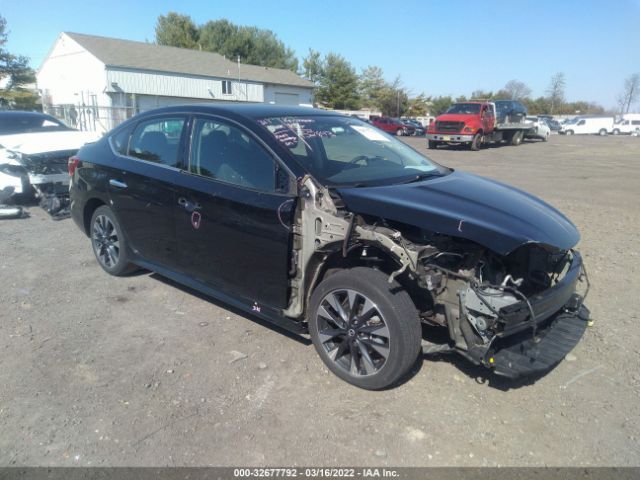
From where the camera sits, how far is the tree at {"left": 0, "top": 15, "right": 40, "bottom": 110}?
43.7 meters

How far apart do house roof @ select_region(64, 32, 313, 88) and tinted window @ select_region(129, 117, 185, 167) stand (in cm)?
3497

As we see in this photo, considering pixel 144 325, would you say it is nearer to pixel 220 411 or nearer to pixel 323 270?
pixel 220 411

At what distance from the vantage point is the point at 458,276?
2.88m

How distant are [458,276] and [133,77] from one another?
3879cm

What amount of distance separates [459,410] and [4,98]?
168ft

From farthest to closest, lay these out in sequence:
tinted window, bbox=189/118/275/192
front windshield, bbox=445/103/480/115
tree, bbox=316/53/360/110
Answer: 1. tree, bbox=316/53/360/110
2. front windshield, bbox=445/103/480/115
3. tinted window, bbox=189/118/275/192

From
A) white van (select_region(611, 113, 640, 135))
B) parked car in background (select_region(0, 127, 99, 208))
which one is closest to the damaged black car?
parked car in background (select_region(0, 127, 99, 208))

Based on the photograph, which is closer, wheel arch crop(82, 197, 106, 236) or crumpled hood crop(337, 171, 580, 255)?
crumpled hood crop(337, 171, 580, 255)

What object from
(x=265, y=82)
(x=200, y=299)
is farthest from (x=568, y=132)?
(x=200, y=299)

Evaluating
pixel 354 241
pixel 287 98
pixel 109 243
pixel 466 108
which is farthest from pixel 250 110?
pixel 287 98

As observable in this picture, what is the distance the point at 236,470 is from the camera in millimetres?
2492

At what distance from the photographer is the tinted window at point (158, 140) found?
4.12 metres

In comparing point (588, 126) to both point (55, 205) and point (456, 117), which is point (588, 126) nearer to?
point (456, 117)

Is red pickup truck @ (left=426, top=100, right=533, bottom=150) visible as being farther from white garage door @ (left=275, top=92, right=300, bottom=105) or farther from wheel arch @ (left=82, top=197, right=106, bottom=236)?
white garage door @ (left=275, top=92, right=300, bottom=105)
